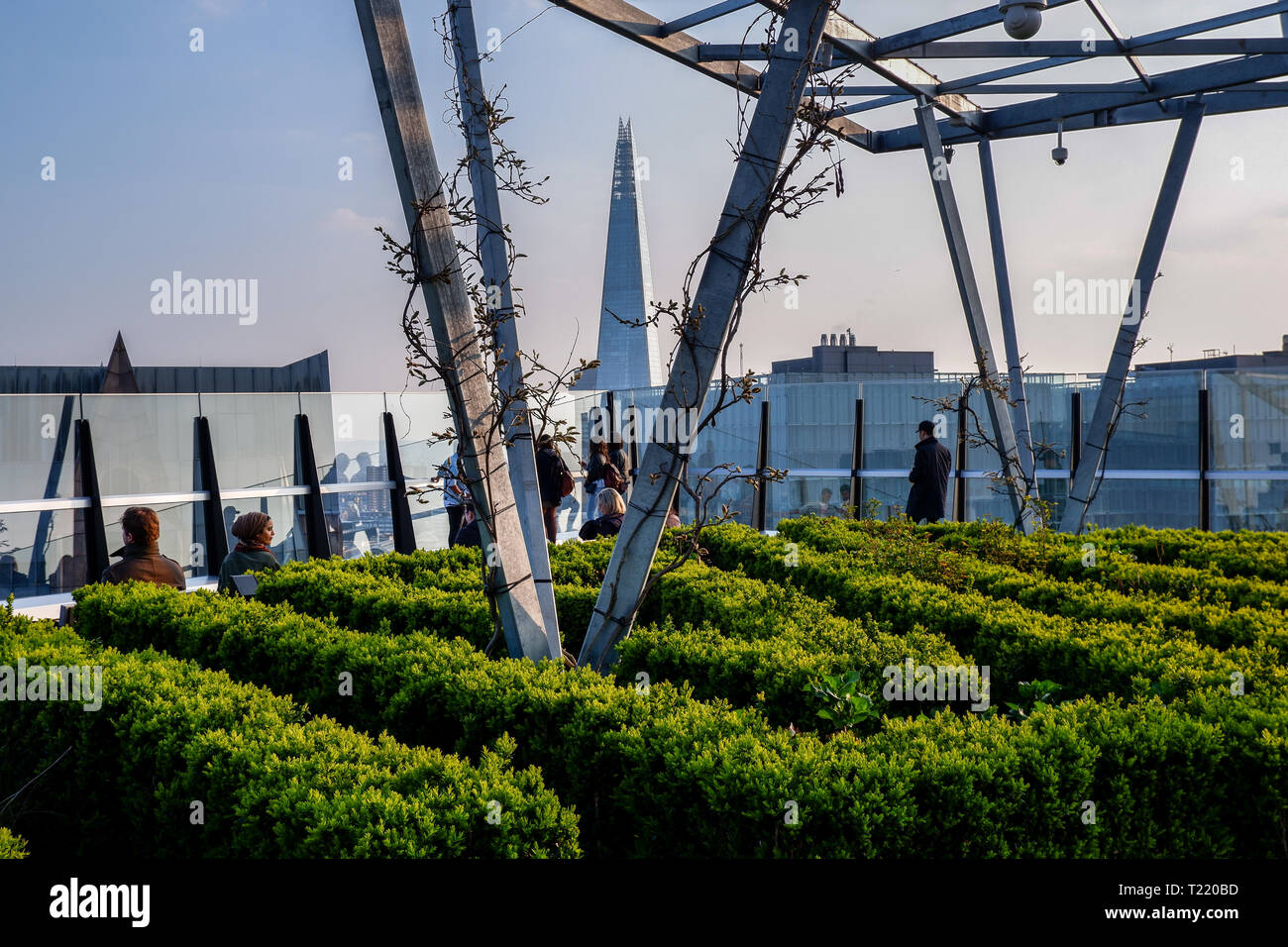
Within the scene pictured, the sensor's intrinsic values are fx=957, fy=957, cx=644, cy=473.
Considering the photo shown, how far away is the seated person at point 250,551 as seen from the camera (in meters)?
6.74

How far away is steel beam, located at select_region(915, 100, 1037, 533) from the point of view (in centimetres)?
985

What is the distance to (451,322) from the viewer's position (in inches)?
164

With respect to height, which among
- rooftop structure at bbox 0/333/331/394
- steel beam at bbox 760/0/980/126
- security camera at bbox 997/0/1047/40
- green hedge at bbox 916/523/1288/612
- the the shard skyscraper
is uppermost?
the the shard skyscraper

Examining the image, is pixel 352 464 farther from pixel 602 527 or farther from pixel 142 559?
pixel 142 559

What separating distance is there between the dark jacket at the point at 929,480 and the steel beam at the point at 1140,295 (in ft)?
6.91

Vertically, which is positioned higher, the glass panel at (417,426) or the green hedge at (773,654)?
the glass panel at (417,426)

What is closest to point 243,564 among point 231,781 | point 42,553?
point 231,781

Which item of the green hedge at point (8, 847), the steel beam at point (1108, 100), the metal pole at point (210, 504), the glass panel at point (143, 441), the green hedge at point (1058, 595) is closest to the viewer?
the green hedge at point (8, 847)

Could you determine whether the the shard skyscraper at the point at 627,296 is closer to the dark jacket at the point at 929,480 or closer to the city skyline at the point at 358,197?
the city skyline at the point at 358,197

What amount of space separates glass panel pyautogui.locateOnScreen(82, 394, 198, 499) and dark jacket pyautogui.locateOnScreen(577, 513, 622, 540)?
465 centimetres

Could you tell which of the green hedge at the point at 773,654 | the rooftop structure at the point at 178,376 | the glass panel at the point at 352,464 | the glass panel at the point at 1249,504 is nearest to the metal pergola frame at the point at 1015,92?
the green hedge at the point at 773,654

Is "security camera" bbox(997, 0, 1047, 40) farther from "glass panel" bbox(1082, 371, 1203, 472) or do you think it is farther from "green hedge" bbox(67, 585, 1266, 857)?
"glass panel" bbox(1082, 371, 1203, 472)

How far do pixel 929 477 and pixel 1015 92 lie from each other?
4411 mm

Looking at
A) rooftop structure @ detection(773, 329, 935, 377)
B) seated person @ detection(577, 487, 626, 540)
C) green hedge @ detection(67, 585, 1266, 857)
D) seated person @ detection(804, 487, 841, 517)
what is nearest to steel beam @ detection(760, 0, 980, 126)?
seated person @ detection(577, 487, 626, 540)
